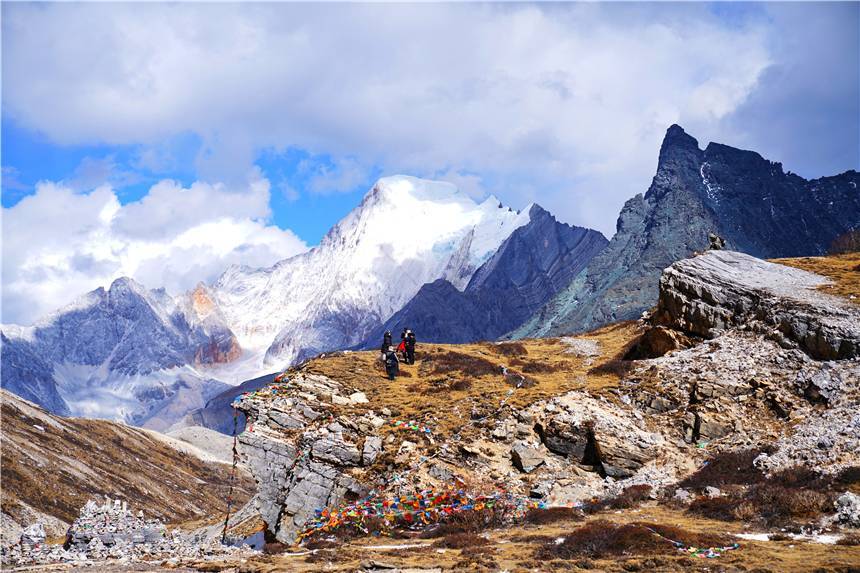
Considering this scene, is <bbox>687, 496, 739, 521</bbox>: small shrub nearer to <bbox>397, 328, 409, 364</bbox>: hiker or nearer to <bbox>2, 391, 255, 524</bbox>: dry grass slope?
<bbox>397, 328, 409, 364</bbox>: hiker

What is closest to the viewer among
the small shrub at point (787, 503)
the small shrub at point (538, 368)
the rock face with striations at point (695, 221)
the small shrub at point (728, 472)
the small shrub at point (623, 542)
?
the small shrub at point (623, 542)

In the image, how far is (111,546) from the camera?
32219 mm

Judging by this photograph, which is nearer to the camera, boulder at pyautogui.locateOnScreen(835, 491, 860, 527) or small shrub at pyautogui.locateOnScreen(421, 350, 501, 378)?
boulder at pyautogui.locateOnScreen(835, 491, 860, 527)

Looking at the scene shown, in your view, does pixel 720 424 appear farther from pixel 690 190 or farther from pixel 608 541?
pixel 690 190

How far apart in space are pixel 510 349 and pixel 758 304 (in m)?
21.7

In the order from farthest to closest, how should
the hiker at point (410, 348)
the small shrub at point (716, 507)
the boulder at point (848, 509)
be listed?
the hiker at point (410, 348) < the small shrub at point (716, 507) < the boulder at point (848, 509)

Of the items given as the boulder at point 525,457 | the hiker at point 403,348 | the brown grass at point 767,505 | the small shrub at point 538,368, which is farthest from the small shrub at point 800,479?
the hiker at point 403,348

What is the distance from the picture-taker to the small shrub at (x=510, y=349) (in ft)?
185

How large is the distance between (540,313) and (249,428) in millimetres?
155530

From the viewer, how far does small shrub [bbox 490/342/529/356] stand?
185 feet

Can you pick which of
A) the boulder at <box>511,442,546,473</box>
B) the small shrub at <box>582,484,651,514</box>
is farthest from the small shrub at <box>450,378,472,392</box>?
the small shrub at <box>582,484,651,514</box>

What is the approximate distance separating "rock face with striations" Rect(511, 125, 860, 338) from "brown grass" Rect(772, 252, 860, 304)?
90.8 metres

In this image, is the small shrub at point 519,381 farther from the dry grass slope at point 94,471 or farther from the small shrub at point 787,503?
the dry grass slope at point 94,471

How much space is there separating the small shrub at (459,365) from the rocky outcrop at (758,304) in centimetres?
1293
